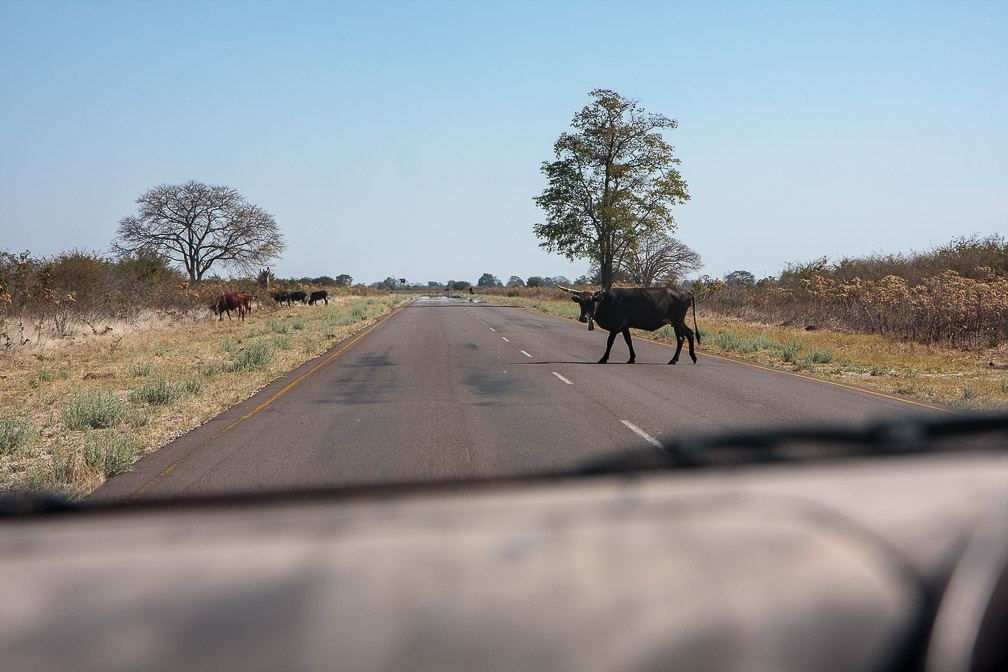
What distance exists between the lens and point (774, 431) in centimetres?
162

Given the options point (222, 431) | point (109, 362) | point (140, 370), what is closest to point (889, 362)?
point (222, 431)

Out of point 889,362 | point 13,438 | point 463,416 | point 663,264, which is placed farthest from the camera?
point 663,264

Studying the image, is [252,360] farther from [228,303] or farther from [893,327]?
[228,303]

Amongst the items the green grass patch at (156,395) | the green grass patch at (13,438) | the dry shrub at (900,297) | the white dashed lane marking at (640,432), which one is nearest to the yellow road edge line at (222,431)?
the green grass patch at (156,395)

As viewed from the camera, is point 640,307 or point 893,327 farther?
point 893,327

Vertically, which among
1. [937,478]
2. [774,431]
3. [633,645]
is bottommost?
[633,645]

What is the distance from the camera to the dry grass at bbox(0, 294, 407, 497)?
6.79m

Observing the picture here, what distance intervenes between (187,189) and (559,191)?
28896 mm

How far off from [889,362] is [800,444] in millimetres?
17269

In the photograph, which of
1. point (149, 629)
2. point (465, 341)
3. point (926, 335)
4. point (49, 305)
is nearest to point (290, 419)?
point (149, 629)

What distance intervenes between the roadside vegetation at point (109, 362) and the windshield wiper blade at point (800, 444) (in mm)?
3999

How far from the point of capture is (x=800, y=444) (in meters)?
1.59

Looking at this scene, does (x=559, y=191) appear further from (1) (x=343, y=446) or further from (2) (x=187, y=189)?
(1) (x=343, y=446)

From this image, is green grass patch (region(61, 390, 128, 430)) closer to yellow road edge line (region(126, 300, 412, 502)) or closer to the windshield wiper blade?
yellow road edge line (region(126, 300, 412, 502))
